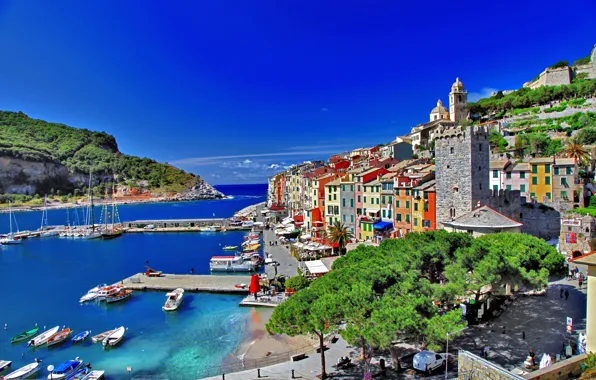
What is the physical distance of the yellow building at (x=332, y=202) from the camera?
53.8 meters

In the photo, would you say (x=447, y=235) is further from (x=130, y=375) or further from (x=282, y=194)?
(x=282, y=194)

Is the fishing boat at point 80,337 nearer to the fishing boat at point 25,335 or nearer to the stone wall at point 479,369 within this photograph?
the fishing boat at point 25,335

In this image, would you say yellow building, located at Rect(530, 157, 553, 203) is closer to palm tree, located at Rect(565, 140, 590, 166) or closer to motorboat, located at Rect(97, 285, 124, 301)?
palm tree, located at Rect(565, 140, 590, 166)

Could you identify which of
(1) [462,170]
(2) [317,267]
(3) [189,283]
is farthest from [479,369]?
(3) [189,283]

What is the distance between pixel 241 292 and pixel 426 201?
67.1ft

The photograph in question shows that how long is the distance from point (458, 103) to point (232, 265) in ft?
238

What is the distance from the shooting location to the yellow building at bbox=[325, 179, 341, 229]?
53.8m

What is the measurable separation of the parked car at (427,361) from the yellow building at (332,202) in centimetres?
3479

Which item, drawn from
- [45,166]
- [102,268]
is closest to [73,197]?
[45,166]

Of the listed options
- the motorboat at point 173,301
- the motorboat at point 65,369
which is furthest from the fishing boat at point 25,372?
the motorboat at point 173,301

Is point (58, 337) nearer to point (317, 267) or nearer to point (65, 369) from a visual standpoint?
point (65, 369)

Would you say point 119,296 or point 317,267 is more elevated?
point 317,267

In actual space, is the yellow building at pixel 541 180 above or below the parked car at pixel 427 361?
above

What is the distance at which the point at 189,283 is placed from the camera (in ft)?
142
